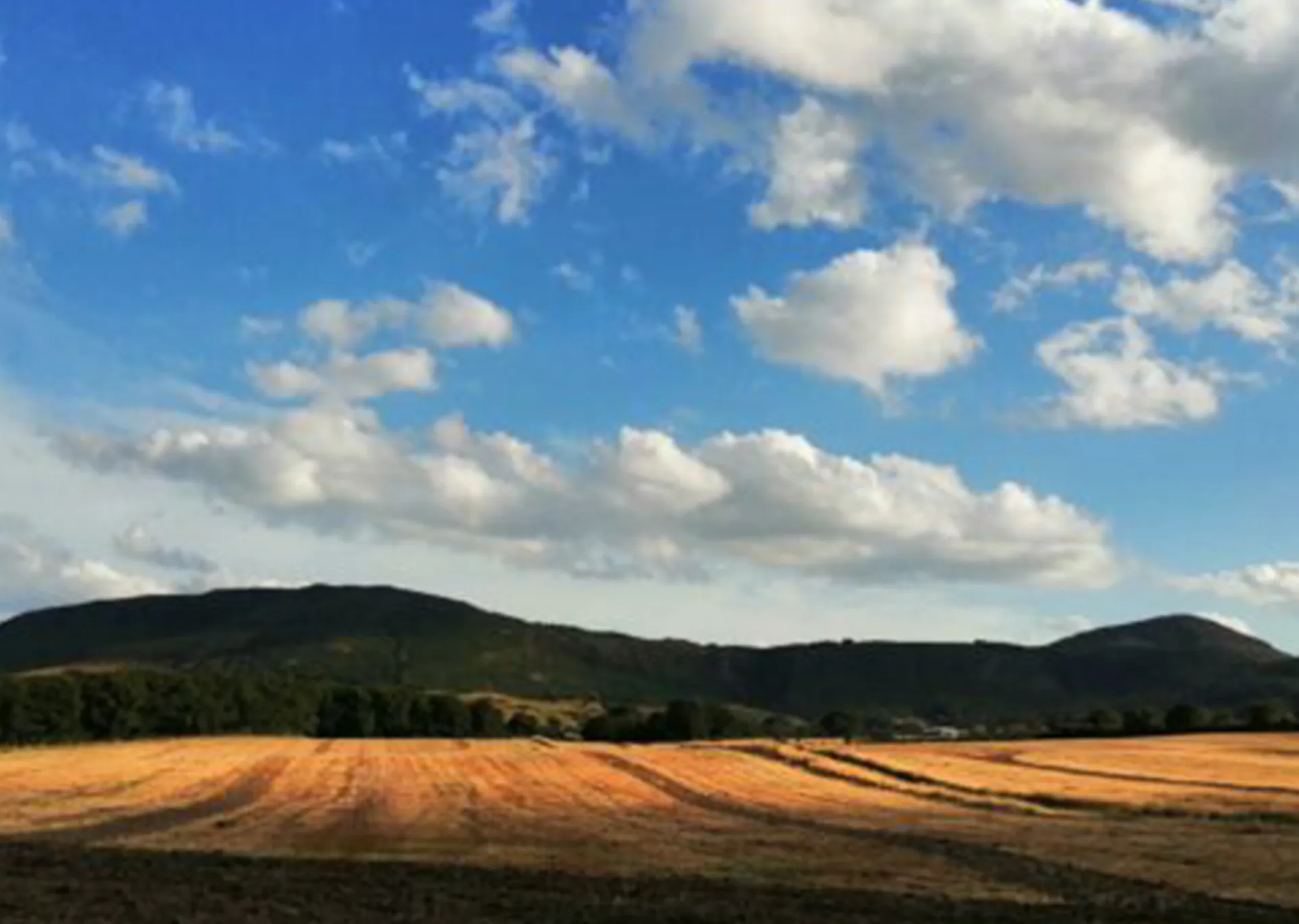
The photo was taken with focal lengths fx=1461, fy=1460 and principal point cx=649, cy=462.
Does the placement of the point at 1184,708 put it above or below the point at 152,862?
above

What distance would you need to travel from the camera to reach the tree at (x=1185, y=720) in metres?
166

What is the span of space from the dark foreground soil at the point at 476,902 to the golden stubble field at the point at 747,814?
206cm

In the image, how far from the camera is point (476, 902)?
1095 inches

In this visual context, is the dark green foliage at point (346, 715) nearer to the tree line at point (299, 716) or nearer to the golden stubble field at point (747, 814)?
the tree line at point (299, 716)

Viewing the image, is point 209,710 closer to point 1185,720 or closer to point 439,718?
point 439,718

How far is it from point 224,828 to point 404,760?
6646cm

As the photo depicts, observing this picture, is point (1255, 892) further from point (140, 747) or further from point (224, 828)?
point (140, 747)

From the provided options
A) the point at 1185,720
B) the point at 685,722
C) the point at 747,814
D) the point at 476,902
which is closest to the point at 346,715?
the point at 685,722

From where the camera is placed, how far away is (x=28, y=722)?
149500 mm

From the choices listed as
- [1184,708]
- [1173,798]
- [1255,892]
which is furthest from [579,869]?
[1184,708]

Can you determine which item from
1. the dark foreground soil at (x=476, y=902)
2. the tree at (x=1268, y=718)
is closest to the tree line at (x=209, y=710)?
the tree at (x=1268, y=718)

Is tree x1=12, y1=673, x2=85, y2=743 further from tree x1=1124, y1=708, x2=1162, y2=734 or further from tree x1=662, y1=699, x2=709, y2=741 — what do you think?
tree x1=1124, y1=708, x2=1162, y2=734

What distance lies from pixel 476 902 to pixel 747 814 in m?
33.6

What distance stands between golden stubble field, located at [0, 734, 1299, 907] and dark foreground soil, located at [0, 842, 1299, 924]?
206cm
